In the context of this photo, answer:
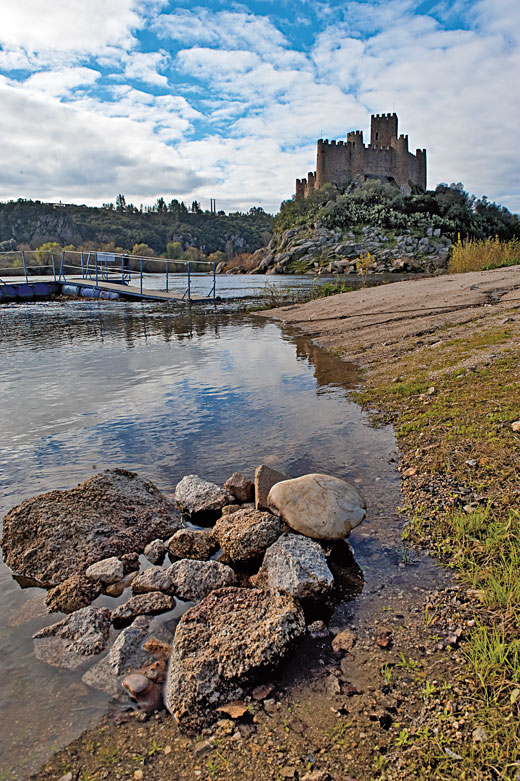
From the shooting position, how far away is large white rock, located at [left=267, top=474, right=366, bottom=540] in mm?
3924

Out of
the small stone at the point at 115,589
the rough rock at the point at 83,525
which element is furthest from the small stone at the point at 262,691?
the rough rock at the point at 83,525

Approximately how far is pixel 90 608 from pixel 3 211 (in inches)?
4828

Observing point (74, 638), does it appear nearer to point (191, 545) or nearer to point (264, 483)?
point (191, 545)

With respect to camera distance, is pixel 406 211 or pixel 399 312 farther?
pixel 406 211

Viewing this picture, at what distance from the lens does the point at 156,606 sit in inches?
128

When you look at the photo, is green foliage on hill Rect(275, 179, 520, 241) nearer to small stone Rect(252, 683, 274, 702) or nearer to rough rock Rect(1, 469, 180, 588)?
rough rock Rect(1, 469, 180, 588)

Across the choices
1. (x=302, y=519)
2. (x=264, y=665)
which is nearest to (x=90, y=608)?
A: (x=264, y=665)

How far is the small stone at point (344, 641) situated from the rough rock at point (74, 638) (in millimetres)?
1415

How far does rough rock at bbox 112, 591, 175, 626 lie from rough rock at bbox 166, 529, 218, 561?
1.76 feet

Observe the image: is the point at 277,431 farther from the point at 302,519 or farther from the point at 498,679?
the point at 498,679

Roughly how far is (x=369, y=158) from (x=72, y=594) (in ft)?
276

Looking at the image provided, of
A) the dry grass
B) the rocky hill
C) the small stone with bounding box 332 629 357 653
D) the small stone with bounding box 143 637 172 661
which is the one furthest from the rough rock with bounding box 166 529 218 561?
the rocky hill

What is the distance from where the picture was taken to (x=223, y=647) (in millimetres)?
2742

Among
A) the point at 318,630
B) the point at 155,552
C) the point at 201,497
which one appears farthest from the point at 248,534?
the point at 318,630
